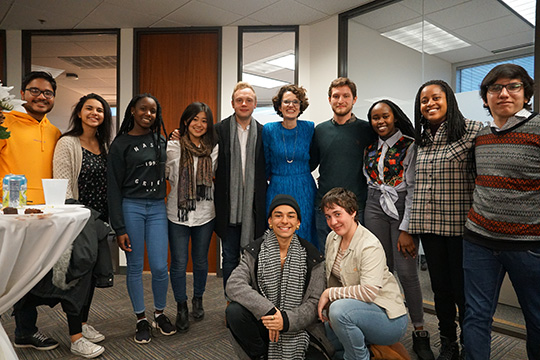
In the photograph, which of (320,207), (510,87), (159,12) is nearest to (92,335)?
(320,207)

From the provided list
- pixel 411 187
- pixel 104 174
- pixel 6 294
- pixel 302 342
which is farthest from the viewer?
pixel 104 174

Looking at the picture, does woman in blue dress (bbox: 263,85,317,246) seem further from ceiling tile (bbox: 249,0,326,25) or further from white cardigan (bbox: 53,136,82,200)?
ceiling tile (bbox: 249,0,326,25)

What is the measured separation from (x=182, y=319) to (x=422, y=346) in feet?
5.11

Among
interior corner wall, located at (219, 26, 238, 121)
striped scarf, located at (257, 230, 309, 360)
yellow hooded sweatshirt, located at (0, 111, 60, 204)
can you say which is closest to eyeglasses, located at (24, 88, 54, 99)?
yellow hooded sweatshirt, located at (0, 111, 60, 204)

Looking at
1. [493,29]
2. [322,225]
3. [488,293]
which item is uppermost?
[493,29]

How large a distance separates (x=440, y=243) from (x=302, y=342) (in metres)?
0.88

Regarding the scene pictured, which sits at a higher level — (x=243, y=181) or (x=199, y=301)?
(x=243, y=181)

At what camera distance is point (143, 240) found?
237 centimetres

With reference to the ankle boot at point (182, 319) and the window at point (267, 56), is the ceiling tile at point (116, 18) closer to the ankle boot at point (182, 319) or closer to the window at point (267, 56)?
the window at point (267, 56)

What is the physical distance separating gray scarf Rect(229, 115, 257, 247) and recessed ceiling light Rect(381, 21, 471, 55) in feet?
5.78

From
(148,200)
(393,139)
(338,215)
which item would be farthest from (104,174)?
(393,139)

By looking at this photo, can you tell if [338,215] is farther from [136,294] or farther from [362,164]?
[136,294]

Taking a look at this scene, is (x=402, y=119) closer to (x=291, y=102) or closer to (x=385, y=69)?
(x=291, y=102)

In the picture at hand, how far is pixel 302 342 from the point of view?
1.86 m
